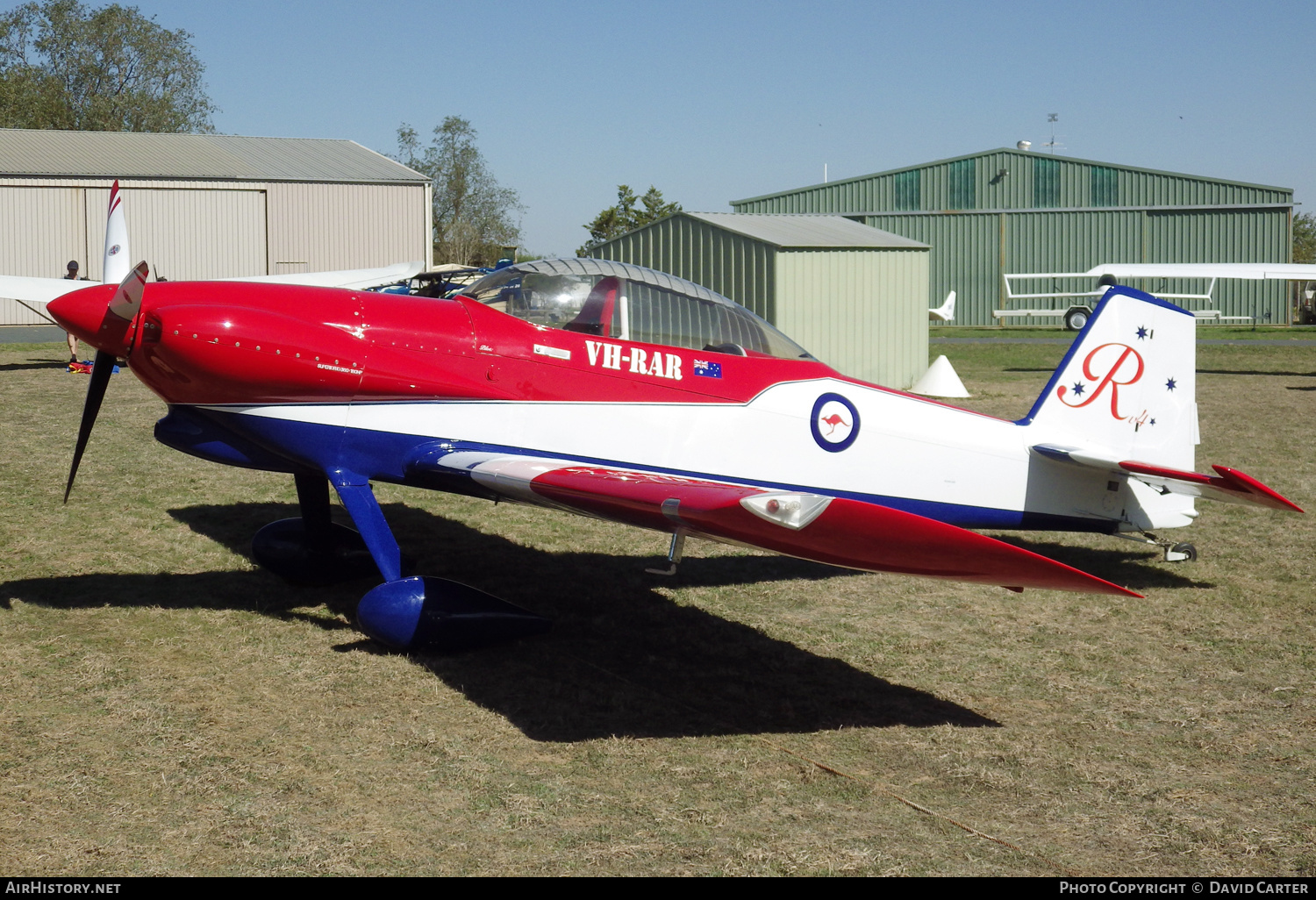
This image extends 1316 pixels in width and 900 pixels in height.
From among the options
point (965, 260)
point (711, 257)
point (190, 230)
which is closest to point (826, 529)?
point (711, 257)

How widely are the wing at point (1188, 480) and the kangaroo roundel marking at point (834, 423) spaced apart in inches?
48.1

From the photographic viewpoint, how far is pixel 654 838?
3904 millimetres

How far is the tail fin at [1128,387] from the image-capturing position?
7.04 m

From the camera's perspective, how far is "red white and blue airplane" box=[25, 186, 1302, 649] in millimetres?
5668

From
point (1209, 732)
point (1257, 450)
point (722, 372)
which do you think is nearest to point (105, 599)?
point (722, 372)

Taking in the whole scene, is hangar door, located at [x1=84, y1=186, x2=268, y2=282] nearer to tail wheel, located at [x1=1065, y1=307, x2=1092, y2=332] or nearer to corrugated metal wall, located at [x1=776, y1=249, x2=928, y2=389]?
corrugated metal wall, located at [x1=776, y1=249, x2=928, y2=389]

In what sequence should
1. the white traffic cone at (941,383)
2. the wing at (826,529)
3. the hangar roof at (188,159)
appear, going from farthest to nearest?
the hangar roof at (188,159) < the white traffic cone at (941,383) < the wing at (826,529)

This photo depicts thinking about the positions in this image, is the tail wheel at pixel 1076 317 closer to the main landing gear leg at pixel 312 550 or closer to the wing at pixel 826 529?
the main landing gear leg at pixel 312 550

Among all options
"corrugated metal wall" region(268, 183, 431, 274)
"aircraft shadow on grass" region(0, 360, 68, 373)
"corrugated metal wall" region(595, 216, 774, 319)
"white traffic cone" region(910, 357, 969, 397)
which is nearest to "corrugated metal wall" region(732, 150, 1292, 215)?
"corrugated metal wall" region(268, 183, 431, 274)

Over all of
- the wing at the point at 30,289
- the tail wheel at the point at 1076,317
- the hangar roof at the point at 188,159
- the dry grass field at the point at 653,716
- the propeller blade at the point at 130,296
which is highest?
the hangar roof at the point at 188,159

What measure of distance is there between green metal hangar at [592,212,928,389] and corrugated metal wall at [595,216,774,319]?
0.02 m

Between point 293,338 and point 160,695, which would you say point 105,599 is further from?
point 293,338

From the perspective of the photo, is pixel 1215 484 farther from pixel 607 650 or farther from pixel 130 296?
pixel 130 296

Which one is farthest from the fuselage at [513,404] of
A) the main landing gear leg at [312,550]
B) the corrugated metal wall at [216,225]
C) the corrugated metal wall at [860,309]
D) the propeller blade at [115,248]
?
the corrugated metal wall at [216,225]
